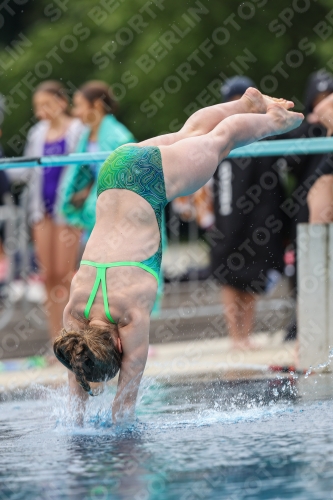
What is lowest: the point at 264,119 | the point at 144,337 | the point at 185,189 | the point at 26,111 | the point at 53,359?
the point at 53,359

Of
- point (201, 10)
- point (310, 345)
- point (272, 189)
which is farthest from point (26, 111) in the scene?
point (310, 345)

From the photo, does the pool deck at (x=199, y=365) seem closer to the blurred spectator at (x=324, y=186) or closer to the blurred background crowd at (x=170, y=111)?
the blurred background crowd at (x=170, y=111)

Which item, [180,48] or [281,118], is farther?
[180,48]

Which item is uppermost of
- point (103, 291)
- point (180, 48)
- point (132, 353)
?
point (180, 48)

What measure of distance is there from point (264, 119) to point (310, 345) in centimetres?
171

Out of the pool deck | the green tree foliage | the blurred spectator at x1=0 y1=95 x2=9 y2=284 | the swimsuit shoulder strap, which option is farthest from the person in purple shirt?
the green tree foliage

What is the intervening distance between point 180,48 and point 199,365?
8.17m

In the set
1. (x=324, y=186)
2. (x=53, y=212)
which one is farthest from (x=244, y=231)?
(x=53, y=212)

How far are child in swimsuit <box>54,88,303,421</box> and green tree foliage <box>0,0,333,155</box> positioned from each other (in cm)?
837

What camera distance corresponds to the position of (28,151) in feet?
30.4

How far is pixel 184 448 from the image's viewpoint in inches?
183

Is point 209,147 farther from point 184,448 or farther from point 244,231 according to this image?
point 244,231

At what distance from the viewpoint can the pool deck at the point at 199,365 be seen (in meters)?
7.27

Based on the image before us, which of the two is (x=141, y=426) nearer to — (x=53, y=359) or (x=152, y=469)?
(x=152, y=469)
